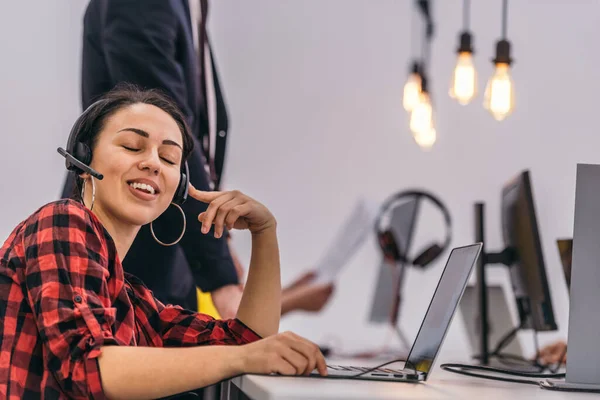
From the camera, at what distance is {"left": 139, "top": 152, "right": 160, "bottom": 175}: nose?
4.91 ft

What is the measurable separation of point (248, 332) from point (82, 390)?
0.58 m

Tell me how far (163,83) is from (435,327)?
56.4 inches

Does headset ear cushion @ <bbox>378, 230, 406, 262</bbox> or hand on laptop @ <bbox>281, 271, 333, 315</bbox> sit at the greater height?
headset ear cushion @ <bbox>378, 230, 406, 262</bbox>

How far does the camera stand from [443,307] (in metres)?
1.41

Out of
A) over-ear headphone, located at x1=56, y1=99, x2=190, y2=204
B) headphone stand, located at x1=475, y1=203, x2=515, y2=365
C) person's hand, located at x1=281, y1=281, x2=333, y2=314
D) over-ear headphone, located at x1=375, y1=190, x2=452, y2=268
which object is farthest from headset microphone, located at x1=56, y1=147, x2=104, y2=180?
over-ear headphone, located at x1=375, y1=190, x2=452, y2=268

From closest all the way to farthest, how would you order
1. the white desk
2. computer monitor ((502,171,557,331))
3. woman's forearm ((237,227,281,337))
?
1. the white desk
2. woman's forearm ((237,227,281,337))
3. computer monitor ((502,171,557,331))

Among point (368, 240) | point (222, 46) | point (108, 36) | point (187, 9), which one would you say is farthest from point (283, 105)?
point (108, 36)

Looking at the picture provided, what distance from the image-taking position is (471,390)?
1.22 meters

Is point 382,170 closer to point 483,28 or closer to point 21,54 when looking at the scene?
point 483,28

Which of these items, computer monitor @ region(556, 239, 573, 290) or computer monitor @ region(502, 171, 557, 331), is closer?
computer monitor @ region(556, 239, 573, 290)

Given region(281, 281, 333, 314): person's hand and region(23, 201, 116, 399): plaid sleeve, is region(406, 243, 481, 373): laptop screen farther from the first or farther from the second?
region(281, 281, 333, 314): person's hand

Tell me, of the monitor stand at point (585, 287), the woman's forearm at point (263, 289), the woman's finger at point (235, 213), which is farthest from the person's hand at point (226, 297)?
the monitor stand at point (585, 287)

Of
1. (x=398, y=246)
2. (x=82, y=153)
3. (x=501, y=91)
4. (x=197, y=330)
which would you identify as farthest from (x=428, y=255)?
(x=82, y=153)

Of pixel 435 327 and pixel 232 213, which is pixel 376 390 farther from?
pixel 232 213
